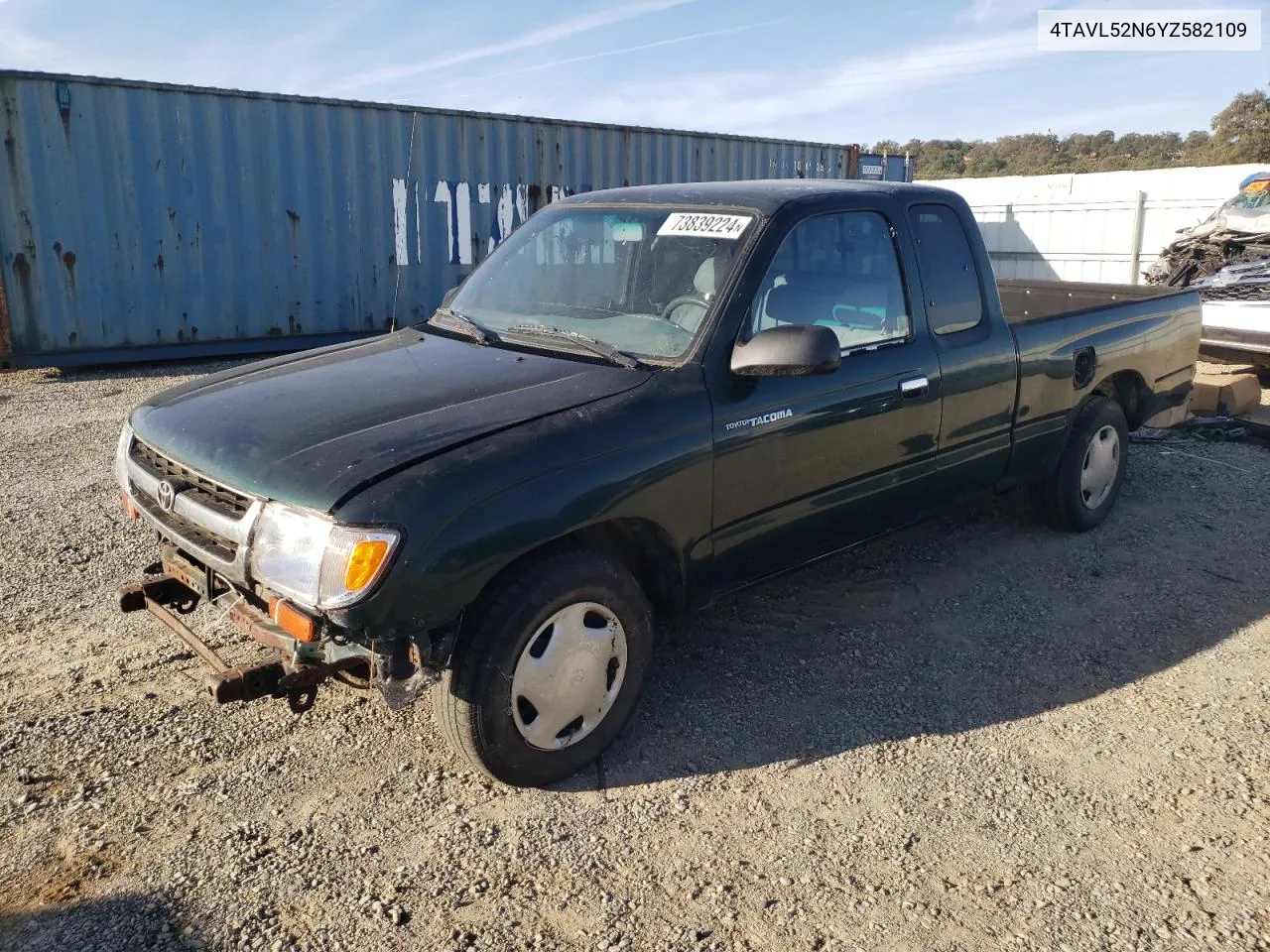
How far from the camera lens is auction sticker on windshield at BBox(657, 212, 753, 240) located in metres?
3.59

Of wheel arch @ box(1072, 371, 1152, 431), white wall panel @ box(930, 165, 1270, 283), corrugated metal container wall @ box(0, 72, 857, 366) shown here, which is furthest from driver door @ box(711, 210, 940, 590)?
white wall panel @ box(930, 165, 1270, 283)

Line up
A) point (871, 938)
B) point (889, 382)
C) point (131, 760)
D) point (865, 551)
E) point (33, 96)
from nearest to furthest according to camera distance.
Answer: point (871, 938)
point (131, 760)
point (889, 382)
point (865, 551)
point (33, 96)

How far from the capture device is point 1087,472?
205 inches

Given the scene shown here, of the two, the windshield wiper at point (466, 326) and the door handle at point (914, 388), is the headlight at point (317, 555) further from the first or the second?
the door handle at point (914, 388)

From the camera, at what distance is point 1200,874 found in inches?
107

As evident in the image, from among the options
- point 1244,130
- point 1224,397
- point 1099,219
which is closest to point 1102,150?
point 1244,130

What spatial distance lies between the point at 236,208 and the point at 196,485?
848 centimetres

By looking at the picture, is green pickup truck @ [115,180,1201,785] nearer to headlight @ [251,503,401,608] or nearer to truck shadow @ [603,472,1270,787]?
headlight @ [251,503,401,608]

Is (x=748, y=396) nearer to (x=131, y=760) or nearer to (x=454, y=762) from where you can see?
(x=454, y=762)

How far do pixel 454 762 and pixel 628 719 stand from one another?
58cm

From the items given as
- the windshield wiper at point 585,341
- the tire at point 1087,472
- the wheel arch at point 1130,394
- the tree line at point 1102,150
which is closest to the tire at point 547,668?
the windshield wiper at point 585,341

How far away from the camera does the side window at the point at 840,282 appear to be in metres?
3.63

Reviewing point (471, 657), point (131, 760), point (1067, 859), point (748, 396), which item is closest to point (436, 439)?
point (471, 657)

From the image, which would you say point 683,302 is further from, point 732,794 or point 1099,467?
point 1099,467
